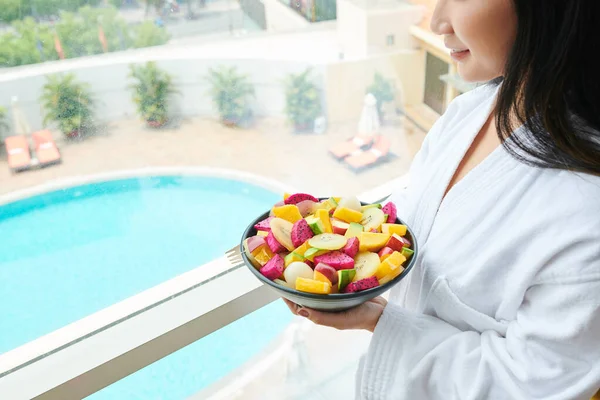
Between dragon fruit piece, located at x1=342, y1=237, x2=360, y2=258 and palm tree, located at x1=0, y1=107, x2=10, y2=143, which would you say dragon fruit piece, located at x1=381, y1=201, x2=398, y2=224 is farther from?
palm tree, located at x1=0, y1=107, x2=10, y2=143

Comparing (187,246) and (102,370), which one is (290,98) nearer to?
(187,246)

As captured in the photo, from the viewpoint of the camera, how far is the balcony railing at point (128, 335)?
3.25 feet

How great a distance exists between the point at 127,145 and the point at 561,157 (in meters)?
1.26

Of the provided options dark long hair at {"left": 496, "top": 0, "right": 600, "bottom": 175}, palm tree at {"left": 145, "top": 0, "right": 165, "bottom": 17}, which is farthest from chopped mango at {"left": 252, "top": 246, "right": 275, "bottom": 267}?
palm tree at {"left": 145, "top": 0, "right": 165, "bottom": 17}

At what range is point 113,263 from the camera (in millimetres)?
1640

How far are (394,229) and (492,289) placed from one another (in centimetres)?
17

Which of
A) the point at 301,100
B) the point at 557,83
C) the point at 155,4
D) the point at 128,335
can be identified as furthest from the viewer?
the point at 301,100

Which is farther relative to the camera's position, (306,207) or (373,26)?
(373,26)

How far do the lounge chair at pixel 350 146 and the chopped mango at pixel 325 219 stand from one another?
1.95 metres

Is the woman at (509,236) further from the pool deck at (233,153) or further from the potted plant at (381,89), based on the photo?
the potted plant at (381,89)

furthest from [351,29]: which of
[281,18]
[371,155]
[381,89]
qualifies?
[371,155]

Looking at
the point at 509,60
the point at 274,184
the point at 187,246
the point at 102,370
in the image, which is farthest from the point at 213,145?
the point at 509,60

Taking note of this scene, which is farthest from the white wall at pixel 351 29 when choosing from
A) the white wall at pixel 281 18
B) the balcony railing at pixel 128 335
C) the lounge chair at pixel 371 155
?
the balcony railing at pixel 128 335

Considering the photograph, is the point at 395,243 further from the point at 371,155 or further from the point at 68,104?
the point at 371,155
